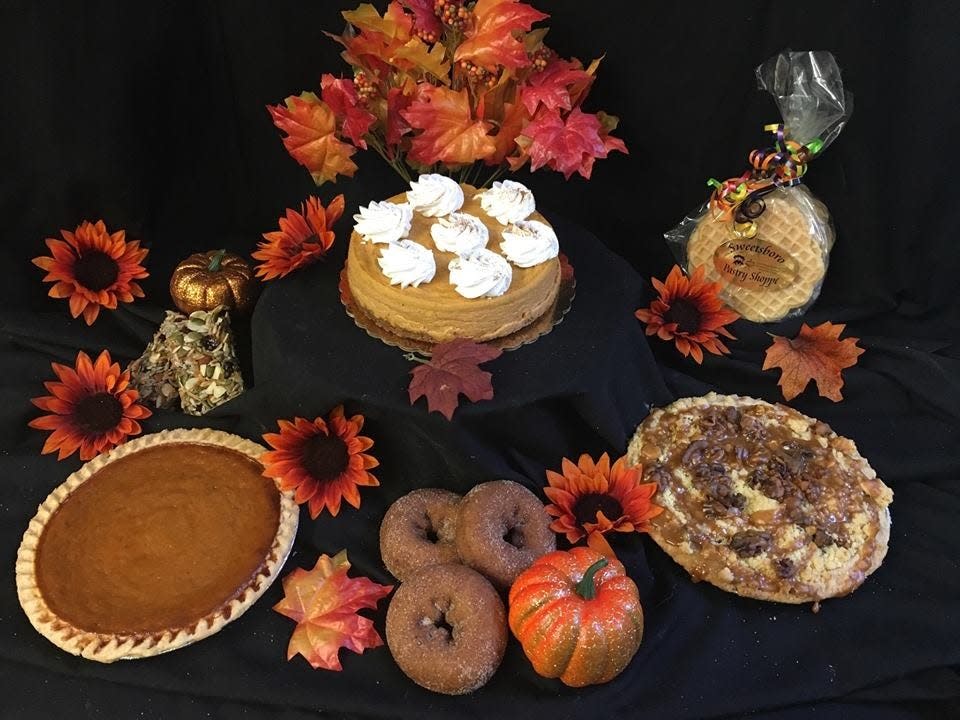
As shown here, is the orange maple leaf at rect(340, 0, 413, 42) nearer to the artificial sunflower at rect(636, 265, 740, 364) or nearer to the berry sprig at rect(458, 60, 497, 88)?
the berry sprig at rect(458, 60, 497, 88)

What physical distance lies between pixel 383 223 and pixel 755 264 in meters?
1.13

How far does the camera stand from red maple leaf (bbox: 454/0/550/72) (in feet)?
6.28

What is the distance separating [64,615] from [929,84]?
2500 millimetres

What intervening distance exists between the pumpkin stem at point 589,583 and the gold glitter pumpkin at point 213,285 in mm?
1303

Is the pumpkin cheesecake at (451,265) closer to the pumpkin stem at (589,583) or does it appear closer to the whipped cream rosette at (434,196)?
the whipped cream rosette at (434,196)

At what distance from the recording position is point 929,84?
2.09 m

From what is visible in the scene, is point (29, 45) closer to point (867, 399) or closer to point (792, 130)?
point (792, 130)

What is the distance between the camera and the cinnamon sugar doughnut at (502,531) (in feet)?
5.75

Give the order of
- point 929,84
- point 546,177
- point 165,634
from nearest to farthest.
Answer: point 165,634 < point 929,84 < point 546,177

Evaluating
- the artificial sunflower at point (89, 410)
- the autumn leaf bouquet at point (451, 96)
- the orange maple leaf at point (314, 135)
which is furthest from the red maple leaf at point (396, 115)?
the artificial sunflower at point (89, 410)

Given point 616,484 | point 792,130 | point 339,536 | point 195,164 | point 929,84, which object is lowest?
point 339,536

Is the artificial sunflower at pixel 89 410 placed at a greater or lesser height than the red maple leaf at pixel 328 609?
greater

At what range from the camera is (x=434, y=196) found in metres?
1.93

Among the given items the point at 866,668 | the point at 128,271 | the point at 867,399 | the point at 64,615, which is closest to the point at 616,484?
the point at 866,668
